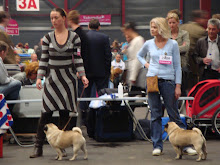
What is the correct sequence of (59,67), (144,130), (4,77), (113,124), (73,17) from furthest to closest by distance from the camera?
(73,17)
(144,130)
(113,124)
(4,77)
(59,67)

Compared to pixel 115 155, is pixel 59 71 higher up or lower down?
higher up

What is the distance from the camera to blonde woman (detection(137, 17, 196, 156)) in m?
5.34

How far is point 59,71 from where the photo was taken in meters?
5.30

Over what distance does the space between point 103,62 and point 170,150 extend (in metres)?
2.18

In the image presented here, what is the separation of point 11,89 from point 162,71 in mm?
2262

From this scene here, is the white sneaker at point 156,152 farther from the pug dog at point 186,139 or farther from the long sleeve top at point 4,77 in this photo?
the long sleeve top at point 4,77

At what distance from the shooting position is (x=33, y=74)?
7.27 meters

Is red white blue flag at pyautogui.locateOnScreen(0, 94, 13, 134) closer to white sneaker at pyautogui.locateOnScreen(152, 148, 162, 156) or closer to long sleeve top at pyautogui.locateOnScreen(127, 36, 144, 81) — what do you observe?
white sneaker at pyautogui.locateOnScreen(152, 148, 162, 156)

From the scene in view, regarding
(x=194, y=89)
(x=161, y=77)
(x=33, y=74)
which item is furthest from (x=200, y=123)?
(x=33, y=74)

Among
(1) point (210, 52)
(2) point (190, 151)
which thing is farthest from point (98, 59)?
(2) point (190, 151)

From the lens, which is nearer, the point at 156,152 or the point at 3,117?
the point at 156,152

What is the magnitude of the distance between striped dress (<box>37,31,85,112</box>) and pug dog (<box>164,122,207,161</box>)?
1.17 metres

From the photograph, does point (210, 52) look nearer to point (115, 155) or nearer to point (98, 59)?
point (98, 59)

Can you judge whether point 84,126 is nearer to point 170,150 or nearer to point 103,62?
point 103,62
